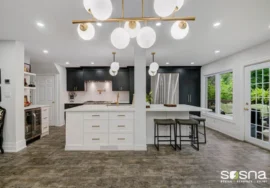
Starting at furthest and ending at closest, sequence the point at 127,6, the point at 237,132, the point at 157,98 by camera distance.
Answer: the point at 157,98, the point at 237,132, the point at 127,6

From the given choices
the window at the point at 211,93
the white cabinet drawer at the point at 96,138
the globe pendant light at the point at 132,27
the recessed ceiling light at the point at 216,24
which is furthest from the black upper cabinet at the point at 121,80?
the globe pendant light at the point at 132,27

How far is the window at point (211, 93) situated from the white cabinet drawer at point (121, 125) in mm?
3941

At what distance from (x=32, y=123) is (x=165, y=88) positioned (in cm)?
493

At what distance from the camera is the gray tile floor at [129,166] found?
2127mm

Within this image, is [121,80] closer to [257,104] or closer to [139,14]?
[139,14]

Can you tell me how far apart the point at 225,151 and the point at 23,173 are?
13.1 feet

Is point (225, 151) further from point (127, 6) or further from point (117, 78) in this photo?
point (117, 78)

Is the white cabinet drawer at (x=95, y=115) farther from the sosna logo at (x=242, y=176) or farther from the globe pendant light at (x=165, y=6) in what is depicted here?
the globe pendant light at (x=165, y=6)

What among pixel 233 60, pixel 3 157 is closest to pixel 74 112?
pixel 3 157

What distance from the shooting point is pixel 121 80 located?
6.48 meters

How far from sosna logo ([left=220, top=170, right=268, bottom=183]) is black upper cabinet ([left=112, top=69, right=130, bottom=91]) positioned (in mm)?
4855

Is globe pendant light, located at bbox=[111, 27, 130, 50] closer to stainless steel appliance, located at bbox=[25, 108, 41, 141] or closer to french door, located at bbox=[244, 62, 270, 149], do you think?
stainless steel appliance, located at bbox=[25, 108, 41, 141]

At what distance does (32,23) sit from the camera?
2.54m

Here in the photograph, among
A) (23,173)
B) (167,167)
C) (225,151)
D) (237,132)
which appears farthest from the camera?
(237,132)
